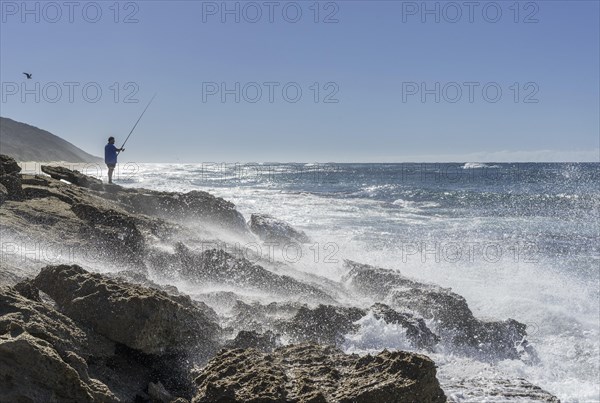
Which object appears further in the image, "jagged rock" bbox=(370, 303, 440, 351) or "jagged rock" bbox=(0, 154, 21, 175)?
"jagged rock" bbox=(0, 154, 21, 175)

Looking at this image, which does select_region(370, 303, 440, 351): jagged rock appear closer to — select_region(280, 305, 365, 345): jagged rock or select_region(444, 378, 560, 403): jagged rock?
select_region(280, 305, 365, 345): jagged rock

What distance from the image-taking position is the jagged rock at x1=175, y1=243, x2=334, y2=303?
7.48 m

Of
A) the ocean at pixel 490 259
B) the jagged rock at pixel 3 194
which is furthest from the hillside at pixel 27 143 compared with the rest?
the jagged rock at pixel 3 194

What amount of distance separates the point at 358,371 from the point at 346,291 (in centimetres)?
478

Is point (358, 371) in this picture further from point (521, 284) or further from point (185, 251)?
point (521, 284)

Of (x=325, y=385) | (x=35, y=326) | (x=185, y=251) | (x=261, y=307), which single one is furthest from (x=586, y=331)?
(x=35, y=326)

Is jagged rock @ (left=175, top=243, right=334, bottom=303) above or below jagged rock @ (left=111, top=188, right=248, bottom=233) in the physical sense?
below

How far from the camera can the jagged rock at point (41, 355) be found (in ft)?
10.1

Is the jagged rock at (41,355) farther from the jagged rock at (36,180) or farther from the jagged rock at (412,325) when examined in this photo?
the jagged rock at (36,180)

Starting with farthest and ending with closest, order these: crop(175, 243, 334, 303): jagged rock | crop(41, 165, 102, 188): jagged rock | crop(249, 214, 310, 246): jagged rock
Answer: crop(249, 214, 310, 246): jagged rock, crop(41, 165, 102, 188): jagged rock, crop(175, 243, 334, 303): jagged rock

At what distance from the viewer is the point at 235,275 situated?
25.1 feet

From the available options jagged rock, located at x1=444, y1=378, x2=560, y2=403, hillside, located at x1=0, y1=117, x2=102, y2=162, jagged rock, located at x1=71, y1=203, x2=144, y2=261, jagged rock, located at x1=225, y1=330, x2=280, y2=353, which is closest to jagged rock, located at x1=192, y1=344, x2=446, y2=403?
jagged rock, located at x1=444, y1=378, x2=560, y2=403

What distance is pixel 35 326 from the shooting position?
138 inches

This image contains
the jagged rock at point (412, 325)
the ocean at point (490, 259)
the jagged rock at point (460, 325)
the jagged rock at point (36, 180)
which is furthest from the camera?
the jagged rock at point (36, 180)
